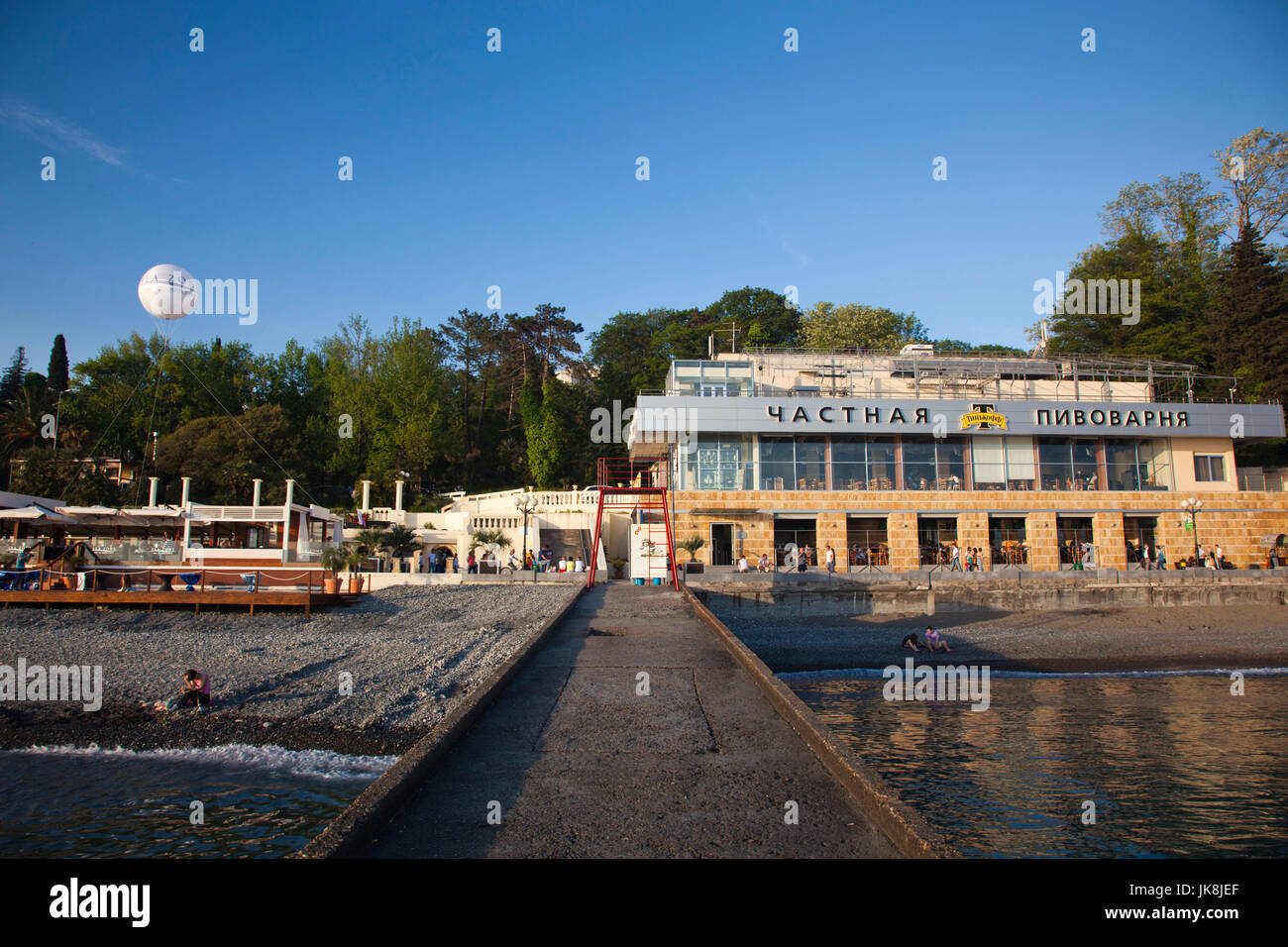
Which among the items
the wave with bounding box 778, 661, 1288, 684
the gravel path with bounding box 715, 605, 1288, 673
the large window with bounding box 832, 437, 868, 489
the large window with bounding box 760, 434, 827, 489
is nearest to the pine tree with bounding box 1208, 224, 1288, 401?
the gravel path with bounding box 715, 605, 1288, 673

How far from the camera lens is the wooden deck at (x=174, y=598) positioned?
25.4 metres

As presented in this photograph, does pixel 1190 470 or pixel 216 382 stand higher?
pixel 216 382

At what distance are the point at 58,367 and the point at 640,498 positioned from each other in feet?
196

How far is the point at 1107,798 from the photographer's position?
32.6 ft

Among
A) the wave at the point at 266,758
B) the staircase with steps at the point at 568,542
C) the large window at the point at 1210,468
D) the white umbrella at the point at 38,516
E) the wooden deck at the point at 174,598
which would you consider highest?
the large window at the point at 1210,468

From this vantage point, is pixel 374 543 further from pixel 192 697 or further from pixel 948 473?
pixel 948 473

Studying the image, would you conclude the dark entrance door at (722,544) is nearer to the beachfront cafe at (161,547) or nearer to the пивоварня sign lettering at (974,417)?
the пивоварня sign lettering at (974,417)

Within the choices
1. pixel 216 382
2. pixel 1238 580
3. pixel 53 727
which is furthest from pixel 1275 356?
pixel 216 382

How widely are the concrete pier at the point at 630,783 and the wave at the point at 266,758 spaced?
305 centimetres

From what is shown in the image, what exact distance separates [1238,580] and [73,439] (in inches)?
2708

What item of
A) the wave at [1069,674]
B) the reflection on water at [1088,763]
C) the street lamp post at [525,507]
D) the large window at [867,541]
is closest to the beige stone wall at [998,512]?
the large window at [867,541]
